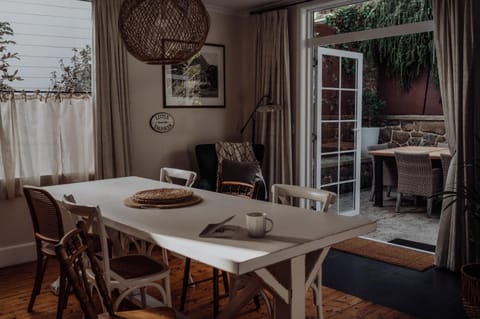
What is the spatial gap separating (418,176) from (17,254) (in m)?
4.20

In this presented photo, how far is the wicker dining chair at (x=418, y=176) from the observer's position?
5.18 metres

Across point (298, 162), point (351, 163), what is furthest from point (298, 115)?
point (351, 163)

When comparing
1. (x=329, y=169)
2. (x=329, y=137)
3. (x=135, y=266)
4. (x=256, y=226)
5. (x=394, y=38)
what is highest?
(x=394, y=38)

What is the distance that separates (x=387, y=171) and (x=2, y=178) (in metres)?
4.26

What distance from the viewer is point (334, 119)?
5.12 meters

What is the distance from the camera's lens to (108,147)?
4316 millimetres

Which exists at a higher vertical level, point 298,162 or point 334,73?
point 334,73

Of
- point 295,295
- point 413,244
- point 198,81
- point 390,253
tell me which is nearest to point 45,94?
point 198,81

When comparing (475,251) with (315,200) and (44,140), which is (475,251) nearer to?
(315,200)

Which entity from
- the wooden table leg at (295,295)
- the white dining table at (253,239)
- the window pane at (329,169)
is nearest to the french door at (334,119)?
the window pane at (329,169)

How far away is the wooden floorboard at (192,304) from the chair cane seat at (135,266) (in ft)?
2.11

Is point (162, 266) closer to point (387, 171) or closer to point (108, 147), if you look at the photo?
point (108, 147)

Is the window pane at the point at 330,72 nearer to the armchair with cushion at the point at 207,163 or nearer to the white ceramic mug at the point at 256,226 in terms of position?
the armchair with cushion at the point at 207,163

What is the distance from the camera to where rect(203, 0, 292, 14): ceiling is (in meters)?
4.93
